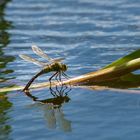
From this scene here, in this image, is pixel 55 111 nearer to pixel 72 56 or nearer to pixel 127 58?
pixel 127 58

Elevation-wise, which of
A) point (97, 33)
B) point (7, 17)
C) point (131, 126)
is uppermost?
point (7, 17)

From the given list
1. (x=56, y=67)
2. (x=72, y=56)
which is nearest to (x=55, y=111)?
(x=56, y=67)

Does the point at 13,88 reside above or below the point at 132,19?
below

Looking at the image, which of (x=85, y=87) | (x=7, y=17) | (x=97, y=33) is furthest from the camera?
(x=7, y=17)

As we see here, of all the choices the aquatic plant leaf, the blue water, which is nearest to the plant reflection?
the blue water

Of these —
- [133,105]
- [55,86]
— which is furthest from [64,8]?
[133,105]

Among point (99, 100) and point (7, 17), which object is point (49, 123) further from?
point (7, 17)

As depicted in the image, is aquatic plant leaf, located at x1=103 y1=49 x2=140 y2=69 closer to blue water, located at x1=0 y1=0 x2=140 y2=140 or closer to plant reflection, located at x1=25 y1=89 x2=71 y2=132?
blue water, located at x1=0 y1=0 x2=140 y2=140
